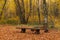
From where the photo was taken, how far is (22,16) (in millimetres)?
28719

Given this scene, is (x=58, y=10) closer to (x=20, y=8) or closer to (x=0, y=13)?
(x=0, y=13)

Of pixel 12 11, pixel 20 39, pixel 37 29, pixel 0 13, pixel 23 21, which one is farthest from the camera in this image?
pixel 12 11

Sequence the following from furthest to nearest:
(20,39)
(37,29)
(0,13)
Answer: (0,13) → (37,29) → (20,39)

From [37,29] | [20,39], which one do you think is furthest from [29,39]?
[37,29]

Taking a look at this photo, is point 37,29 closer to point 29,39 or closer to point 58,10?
point 29,39

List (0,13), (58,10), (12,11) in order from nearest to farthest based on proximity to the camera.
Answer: (0,13)
(12,11)
(58,10)

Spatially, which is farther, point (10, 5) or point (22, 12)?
point (10, 5)

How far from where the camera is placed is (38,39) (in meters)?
13.5

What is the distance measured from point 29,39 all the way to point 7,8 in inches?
1371

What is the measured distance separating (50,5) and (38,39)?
3456 centimetres

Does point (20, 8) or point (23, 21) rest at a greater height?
point (20, 8)

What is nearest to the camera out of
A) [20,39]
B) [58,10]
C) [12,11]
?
[20,39]

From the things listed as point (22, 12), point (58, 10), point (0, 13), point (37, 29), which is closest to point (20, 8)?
point (22, 12)

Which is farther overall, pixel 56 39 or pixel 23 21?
pixel 23 21
